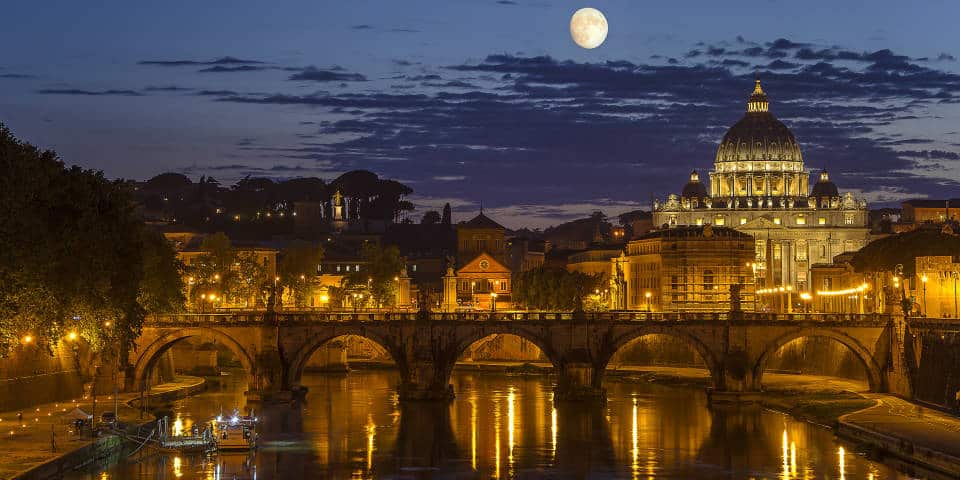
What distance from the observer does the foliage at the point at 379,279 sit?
162 meters

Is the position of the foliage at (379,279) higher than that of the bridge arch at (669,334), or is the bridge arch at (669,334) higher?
the foliage at (379,279)

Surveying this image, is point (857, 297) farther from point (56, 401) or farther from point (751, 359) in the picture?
point (56, 401)

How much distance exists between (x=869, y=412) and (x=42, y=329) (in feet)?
136

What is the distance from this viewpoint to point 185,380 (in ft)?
370

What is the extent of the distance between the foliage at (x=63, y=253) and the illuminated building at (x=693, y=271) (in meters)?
89.6

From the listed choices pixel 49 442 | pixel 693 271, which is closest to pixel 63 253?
pixel 49 442

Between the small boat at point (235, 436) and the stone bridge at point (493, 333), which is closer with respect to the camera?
the small boat at point (235, 436)

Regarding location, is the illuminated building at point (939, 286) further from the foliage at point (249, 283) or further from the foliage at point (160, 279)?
the foliage at point (249, 283)

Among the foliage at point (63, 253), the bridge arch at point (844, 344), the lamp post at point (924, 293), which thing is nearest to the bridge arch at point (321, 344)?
the foliage at point (63, 253)

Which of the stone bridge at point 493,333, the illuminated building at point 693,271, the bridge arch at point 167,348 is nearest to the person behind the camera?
the bridge arch at point 167,348

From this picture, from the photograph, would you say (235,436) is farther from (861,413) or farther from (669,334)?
(669,334)

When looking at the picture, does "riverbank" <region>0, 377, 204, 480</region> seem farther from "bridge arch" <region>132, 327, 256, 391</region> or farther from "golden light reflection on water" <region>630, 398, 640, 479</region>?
"golden light reflection on water" <region>630, 398, 640, 479</region>

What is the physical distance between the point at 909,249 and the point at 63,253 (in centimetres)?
8021

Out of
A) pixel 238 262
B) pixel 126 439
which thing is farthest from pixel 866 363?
pixel 238 262
